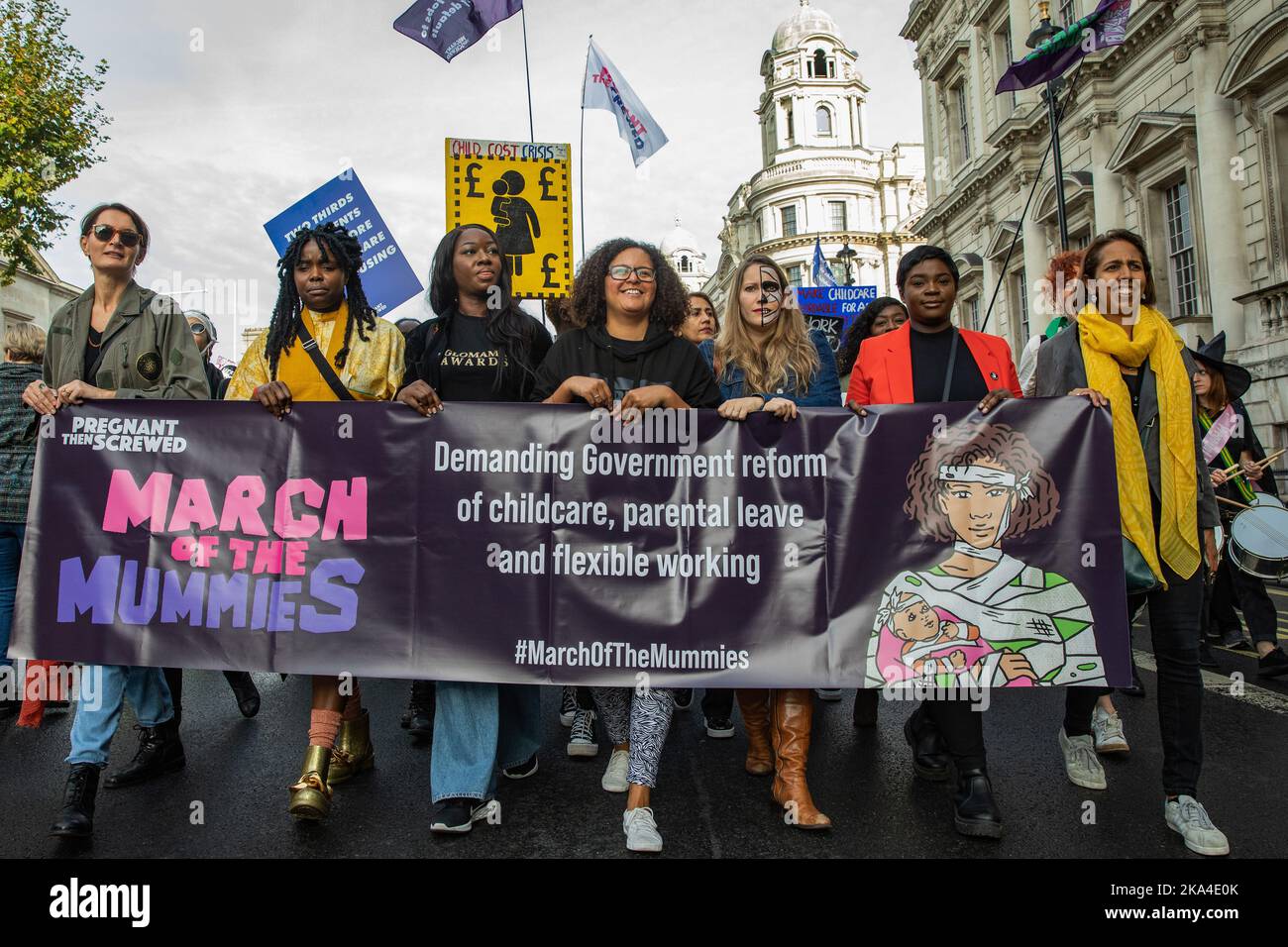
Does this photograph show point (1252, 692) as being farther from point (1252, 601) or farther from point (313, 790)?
point (313, 790)

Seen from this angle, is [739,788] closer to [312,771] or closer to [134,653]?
[312,771]

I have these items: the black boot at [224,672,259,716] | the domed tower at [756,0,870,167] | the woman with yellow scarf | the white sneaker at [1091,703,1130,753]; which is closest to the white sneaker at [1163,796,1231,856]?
the woman with yellow scarf

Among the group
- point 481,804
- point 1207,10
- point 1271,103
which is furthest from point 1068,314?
point 1207,10

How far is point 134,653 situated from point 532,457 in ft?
5.74

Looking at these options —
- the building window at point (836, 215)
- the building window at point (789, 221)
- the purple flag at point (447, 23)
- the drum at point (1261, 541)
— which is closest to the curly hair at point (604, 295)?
the drum at point (1261, 541)

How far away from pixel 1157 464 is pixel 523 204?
599 centimetres

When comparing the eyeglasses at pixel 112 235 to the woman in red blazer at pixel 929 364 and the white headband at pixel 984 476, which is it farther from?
the white headband at pixel 984 476

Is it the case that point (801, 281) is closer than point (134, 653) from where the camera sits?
No

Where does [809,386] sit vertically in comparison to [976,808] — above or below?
above

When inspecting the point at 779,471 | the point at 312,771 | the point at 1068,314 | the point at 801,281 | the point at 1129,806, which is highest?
the point at 801,281

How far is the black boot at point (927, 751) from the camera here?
12.9 ft

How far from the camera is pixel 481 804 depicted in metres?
3.49

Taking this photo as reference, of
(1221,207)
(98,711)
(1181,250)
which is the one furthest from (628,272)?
(1181,250)

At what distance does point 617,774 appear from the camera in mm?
3867
